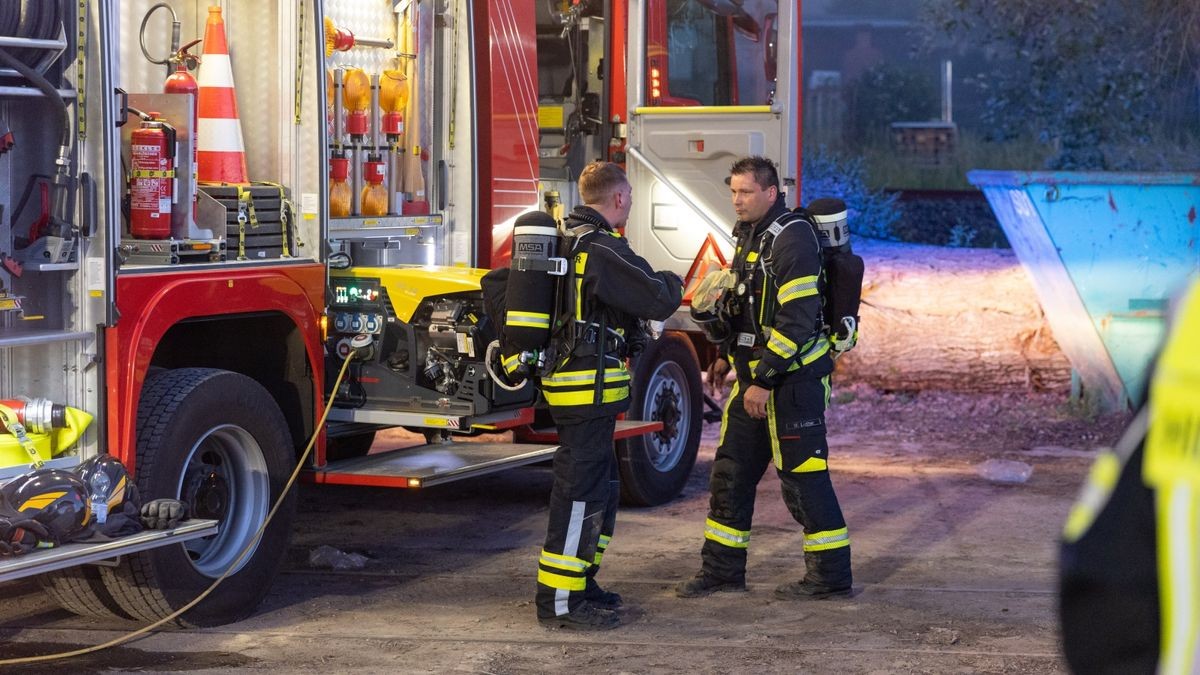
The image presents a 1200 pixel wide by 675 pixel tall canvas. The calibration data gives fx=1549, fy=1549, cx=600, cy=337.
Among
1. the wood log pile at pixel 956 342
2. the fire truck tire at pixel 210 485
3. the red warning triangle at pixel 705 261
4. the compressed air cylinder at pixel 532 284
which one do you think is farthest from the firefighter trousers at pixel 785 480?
the wood log pile at pixel 956 342

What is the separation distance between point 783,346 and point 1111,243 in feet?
18.0

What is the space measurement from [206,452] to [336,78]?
1.78 meters

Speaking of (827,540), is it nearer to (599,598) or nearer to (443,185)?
(599,598)

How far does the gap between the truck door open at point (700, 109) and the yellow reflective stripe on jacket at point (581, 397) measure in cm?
266

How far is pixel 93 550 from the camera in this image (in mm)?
4891

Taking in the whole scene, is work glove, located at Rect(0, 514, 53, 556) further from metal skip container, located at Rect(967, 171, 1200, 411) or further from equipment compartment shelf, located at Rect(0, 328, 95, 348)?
metal skip container, located at Rect(967, 171, 1200, 411)

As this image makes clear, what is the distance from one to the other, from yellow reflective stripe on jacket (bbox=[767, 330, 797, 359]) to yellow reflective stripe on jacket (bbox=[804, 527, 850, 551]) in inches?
30.7

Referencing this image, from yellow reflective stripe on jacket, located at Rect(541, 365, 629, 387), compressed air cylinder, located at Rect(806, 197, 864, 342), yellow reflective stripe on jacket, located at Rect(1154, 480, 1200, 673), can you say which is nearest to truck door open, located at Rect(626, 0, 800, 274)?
compressed air cylinder, located at Rect(806, 197, 864, 342)

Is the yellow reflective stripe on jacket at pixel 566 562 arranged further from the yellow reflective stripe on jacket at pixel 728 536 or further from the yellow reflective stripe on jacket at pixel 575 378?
the yellow reflective stripe on jacket at pixel 728 536

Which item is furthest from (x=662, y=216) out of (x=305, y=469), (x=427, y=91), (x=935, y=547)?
(x=305, y=469)

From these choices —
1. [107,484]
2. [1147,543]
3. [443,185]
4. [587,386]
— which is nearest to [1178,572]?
[1147,543]

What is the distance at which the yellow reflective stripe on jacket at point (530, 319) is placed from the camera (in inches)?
227

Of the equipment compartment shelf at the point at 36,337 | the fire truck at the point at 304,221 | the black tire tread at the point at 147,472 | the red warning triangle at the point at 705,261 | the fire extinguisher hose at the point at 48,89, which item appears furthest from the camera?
the red warning triangle at the point at 705,261

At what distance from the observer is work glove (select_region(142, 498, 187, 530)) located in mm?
5184
